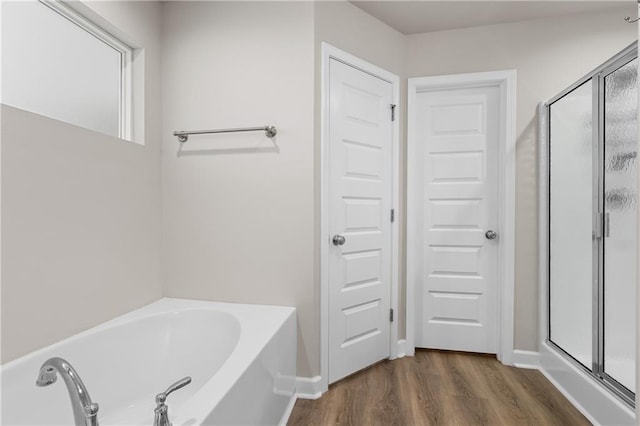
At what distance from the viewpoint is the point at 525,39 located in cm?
235

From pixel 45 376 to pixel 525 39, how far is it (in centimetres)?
321

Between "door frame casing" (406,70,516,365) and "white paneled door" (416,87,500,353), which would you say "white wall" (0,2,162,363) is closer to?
"door frame casing" (406,70,516,365)

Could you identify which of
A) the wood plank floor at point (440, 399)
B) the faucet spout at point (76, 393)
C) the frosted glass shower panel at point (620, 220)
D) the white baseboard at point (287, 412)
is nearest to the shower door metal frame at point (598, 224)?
the frosted glass shower panel at point (620, 220)

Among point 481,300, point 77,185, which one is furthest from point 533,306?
point 77,185

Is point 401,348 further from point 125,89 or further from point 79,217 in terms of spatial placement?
point 125,89

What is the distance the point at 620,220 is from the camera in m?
1.63

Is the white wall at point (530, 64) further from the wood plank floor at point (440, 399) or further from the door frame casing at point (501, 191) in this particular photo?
the wood plank floor at point (440, 399)

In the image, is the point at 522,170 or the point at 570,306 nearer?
the point at 570,306

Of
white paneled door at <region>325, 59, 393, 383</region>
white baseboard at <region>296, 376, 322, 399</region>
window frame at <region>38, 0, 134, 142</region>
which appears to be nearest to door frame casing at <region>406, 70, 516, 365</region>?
white paneled door at <region>325, 59, 393, 383</region>

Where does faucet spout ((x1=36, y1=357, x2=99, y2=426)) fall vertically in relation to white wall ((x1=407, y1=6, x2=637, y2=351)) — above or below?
below

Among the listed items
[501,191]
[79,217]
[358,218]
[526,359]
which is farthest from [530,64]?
[79,217]

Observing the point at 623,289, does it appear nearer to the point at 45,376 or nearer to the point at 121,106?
the point at 45,376

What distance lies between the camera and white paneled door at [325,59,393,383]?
81.0 inches

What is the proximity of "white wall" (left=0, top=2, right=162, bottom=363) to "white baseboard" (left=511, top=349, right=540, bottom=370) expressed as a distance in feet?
8.29
